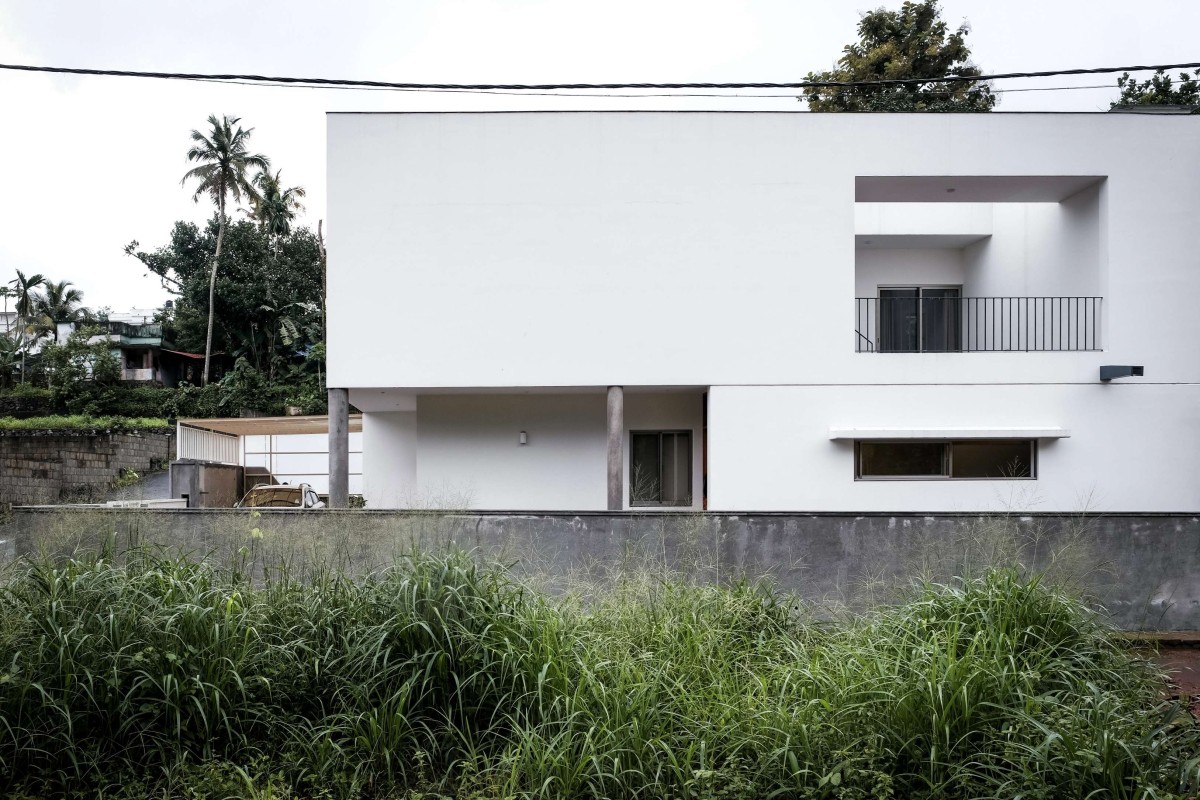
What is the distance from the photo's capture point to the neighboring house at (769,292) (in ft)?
36.9

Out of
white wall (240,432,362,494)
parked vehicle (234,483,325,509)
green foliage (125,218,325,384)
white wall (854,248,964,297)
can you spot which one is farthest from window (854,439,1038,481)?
green foliage (125,218,325,384)

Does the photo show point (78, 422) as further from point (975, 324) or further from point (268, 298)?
point (975, 324)

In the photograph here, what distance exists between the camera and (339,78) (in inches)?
324

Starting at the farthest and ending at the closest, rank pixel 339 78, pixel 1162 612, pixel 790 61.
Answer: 1. pixel 790 61
2. pixel 339 78
3. pixel 1162 612

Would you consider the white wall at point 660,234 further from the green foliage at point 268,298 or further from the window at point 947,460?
the green foliage at point 268,298

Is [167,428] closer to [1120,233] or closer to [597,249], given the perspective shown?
[597,249]


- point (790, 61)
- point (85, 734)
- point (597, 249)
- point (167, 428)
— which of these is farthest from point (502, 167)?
point (167, 428)

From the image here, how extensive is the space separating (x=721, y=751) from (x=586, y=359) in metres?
7.81

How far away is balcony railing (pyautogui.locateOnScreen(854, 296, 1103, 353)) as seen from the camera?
40.4ft

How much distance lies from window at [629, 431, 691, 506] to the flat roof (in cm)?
705

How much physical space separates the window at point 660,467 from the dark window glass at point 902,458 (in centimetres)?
310

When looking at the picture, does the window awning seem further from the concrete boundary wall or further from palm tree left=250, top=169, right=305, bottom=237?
palm tree left=250, top=169, right=305, bottom=237

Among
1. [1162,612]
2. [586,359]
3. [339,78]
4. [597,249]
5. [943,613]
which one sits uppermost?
[339,78]

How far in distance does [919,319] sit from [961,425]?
331 cm
